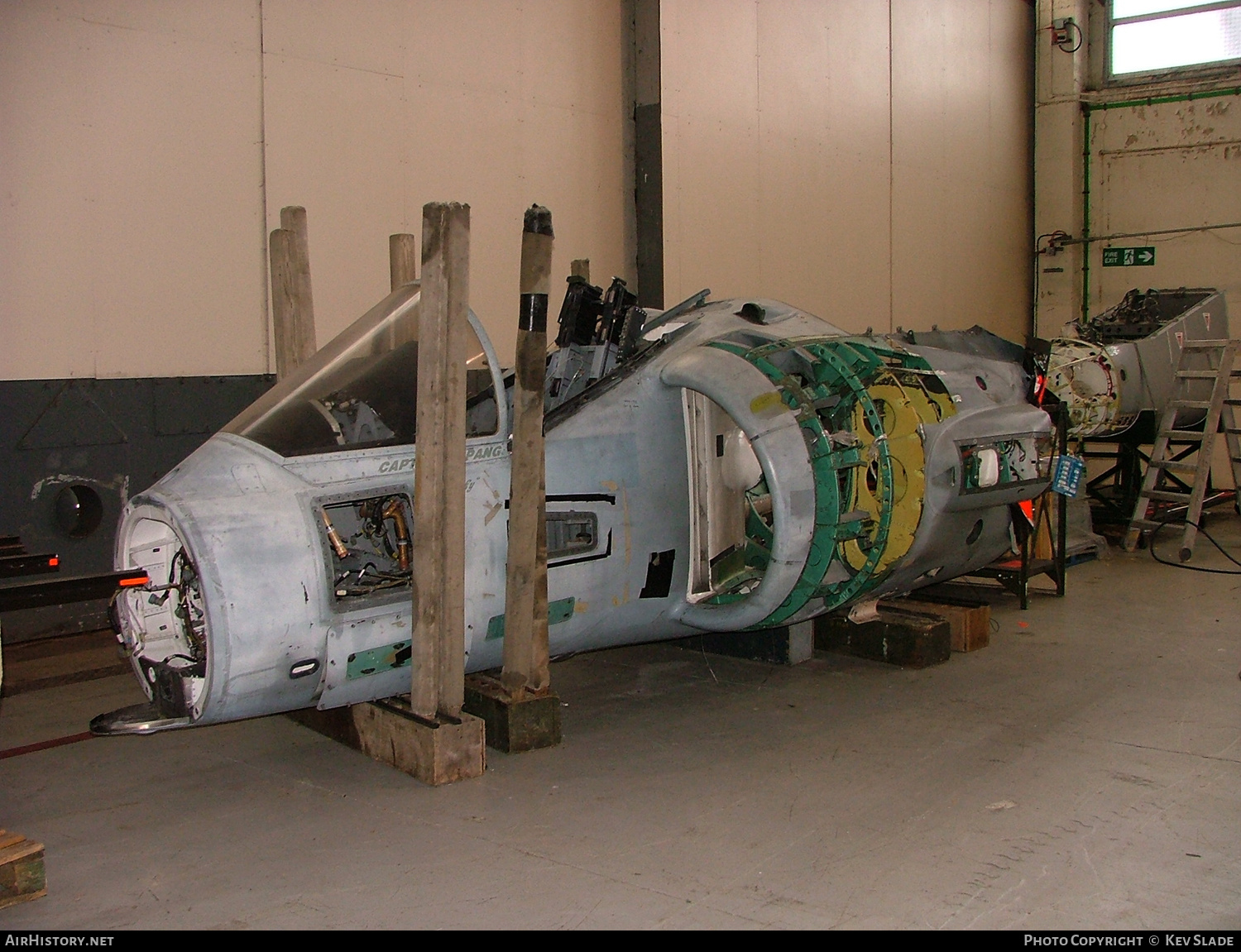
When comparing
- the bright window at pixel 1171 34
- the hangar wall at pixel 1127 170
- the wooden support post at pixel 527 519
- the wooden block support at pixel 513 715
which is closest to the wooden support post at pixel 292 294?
the wooden support post at pixel 527 519

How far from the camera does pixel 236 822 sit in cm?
444

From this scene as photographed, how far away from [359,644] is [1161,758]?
3477 millimetres

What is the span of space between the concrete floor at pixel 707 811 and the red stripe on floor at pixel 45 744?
7 centimetres

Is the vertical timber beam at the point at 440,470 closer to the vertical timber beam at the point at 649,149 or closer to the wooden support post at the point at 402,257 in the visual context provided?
the wooden support post at the point at 402,257

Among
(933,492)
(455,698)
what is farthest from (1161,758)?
(455,698)

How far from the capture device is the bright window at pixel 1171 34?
621 inches

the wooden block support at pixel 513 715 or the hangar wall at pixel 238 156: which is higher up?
the hangar wall at pixel 238 156

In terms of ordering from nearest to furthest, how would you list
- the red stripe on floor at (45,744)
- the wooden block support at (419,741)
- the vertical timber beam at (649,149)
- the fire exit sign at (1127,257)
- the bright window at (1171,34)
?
the wooden block support at (419,741) → the red stripe on floor at (45,744) → the vertical timber beam at (649,149) → the bright window at (1171,34) → the fire exit sign at (1127,257)

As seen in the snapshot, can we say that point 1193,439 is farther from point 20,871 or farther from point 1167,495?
point 20,871

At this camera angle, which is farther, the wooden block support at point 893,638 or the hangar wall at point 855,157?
the hangar wall at point 855,157

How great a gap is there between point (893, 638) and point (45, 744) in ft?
14.6

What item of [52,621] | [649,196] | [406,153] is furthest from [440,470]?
[649,196]

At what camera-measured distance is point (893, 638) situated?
669cm

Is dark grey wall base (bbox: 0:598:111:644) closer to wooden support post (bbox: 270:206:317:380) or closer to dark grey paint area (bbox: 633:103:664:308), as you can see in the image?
wooden support post (bbox: 270:206:317:380)
